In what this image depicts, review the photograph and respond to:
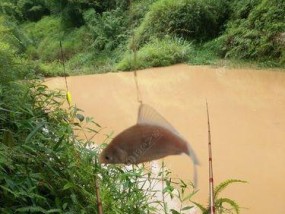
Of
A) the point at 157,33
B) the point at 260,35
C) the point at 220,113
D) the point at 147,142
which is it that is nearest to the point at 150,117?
the point at 147,142

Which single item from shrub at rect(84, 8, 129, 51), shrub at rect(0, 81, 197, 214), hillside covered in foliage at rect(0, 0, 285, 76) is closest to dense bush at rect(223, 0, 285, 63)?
hillside covered in foliage at rect(0, 0, 285, 76)

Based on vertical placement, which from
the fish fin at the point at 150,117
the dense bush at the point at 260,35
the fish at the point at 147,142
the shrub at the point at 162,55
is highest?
the fish fin at the point at 150,117

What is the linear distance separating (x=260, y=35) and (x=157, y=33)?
10.0 feet

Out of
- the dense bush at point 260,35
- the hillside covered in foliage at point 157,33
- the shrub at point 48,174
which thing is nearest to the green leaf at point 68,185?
the shrub at point 48,174

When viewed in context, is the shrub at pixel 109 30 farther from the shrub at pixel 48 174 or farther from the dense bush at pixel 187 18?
the shrub at pixel 48 174

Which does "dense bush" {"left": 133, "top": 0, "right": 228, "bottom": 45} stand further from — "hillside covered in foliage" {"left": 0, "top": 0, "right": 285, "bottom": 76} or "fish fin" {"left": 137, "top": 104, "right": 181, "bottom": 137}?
"fish fin" {"left": 137, "top": 104, "right": 181, "bottom": 137}

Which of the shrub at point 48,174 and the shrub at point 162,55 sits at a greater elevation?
the shrub at point 48,174

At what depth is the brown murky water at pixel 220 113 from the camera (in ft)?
11.8

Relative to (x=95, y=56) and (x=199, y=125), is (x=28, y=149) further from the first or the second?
(x=95, y=56)

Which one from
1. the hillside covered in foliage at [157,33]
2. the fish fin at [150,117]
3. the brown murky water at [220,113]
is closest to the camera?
the fish fin at [150,117]

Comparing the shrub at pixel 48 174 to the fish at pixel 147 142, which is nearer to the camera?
the fish at pixel 147 142

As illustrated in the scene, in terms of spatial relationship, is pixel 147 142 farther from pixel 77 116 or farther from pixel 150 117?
pixel 77 116

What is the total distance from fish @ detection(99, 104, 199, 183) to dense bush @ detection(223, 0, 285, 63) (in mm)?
7953

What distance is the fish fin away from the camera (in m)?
0.50
